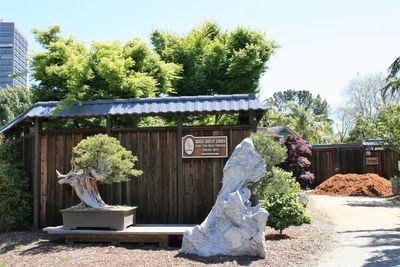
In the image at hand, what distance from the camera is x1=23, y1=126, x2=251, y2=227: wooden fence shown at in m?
9.77

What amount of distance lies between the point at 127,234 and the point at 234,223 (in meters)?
2.22

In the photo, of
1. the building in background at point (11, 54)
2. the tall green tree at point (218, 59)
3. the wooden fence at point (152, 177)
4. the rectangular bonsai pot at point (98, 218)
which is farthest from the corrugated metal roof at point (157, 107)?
the building in background at point (11, 54)

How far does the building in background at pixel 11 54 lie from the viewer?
44562 millimetres

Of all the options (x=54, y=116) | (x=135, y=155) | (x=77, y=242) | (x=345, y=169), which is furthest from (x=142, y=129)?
(x=345, y=169)

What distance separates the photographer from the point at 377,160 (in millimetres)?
26609

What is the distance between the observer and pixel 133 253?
770cm

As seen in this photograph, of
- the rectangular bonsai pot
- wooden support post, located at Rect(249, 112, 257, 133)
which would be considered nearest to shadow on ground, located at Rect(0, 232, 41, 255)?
the rectangular bonsai pot

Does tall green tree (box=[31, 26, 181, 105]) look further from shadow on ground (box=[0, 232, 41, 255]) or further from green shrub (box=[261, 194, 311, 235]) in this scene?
green shrub (box=[261, 194, 311, 235])

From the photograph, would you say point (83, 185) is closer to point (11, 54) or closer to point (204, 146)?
point (204, 146)

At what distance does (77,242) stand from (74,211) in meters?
0.59

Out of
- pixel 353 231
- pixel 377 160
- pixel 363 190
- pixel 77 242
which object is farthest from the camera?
pixel 377 160

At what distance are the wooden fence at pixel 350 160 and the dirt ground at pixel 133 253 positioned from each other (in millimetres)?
18266

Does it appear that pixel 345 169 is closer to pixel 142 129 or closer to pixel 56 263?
pixel 142 129

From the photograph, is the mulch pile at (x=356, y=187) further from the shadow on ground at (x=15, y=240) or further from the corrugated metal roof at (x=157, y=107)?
the shadow on ground at (x=15, y=240)
